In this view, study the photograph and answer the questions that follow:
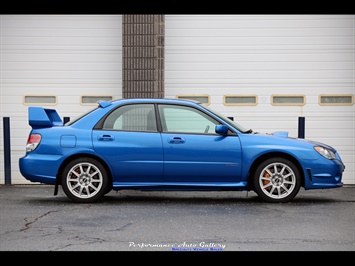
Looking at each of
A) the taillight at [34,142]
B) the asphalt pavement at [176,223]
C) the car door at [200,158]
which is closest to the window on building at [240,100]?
the asphalt pavement at [176,223]

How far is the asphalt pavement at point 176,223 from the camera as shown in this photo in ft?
21.1

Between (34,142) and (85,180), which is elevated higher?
(34,142)

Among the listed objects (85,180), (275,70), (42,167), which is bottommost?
(85,180)

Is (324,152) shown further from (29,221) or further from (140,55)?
(140,55)

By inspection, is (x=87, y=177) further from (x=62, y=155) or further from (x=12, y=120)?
(x=12, y=120)

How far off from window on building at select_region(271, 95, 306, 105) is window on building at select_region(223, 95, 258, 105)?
337 millimetres

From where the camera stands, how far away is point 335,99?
13.2 m

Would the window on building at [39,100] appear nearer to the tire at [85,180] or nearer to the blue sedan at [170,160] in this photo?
the blue sedan at [170,160]

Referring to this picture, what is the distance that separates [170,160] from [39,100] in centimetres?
480

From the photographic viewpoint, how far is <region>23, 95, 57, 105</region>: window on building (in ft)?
43.5

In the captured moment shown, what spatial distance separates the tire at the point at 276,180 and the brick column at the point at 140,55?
13.6ft

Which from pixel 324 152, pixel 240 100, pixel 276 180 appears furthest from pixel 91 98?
pixel 324 152

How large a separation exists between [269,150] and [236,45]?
14.1 ft

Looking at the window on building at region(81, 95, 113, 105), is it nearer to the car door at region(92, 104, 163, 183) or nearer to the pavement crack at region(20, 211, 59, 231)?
the car door at region(92, 104, 163, 183)
